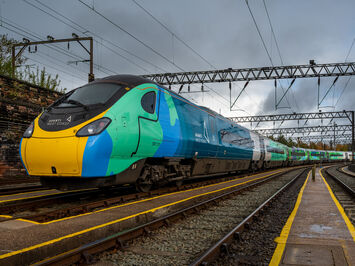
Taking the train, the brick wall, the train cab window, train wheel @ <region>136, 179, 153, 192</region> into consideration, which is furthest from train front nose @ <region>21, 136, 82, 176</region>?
the brick wall

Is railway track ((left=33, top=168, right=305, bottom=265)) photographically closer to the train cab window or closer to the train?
the train

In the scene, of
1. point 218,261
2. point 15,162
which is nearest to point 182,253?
point 218,261

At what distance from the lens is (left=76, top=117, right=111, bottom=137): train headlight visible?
608 cm

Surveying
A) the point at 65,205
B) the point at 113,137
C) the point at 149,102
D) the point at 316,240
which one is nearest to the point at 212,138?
the point at 149,102

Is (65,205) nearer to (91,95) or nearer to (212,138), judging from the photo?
(91,95)

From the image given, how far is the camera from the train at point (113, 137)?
6113 millimetres

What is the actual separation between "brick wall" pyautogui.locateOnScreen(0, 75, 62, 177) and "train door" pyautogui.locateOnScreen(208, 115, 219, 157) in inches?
324

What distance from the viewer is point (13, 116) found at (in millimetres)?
13727

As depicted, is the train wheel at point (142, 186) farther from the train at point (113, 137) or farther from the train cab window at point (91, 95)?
the train cab window at point (91, 95)

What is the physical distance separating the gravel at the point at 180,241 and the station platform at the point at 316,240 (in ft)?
1.48

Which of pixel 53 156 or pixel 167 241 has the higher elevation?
pixel 53 156

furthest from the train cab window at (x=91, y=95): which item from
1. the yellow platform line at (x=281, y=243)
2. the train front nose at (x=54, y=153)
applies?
the yellow platform line at (x=281, y=243)

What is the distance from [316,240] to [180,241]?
6.96ft

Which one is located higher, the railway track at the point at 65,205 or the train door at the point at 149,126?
the train door at the point at 149,126
